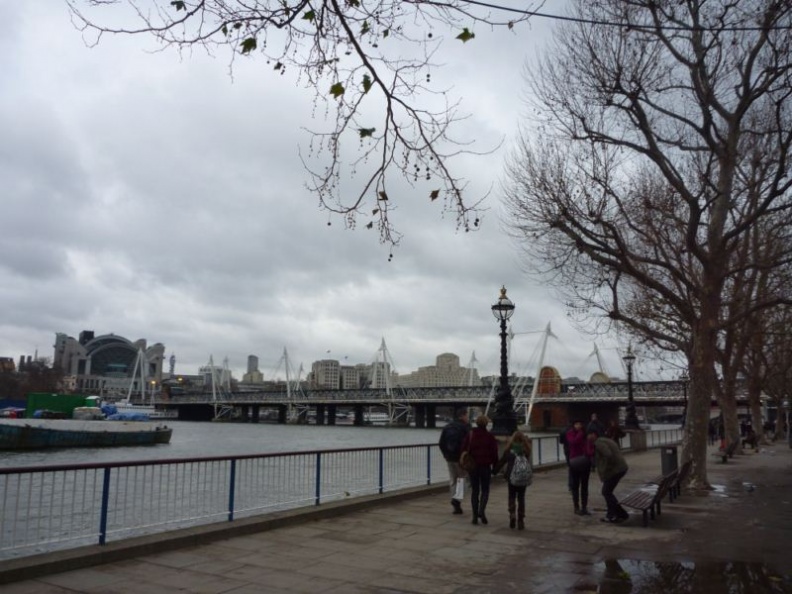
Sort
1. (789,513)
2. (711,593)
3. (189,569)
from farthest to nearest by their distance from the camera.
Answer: (789,513) < (189,569) < (711,593)

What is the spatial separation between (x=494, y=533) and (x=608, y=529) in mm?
2117

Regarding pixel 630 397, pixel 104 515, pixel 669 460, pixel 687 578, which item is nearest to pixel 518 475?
pixel 687 578

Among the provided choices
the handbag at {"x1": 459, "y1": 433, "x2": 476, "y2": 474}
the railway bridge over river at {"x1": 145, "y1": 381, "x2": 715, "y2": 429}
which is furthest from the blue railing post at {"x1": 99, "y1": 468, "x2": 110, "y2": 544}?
the railway bridge over river at {"x1": 145, "y1": 381, "x2": 715, "y2": 429}

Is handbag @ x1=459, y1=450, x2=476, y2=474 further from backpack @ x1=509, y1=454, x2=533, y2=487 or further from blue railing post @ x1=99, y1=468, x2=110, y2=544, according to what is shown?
blue railing post @ x1=99, y1=468, x2=110, y2=544

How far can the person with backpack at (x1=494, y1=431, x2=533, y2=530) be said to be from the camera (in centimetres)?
1091

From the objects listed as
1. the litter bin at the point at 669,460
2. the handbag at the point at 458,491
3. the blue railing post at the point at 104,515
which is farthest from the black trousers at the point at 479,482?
the litter bin at the point at 669,460

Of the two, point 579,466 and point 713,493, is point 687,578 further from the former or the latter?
point 713,493

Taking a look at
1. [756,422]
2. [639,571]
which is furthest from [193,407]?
[639,571]

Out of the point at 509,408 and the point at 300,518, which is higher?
the point at 509,408

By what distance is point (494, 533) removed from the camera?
10547 millimetres

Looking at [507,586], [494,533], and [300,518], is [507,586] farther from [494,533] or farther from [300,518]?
[300,518]

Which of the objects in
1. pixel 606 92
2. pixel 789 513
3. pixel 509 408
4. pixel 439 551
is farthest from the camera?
pixel 509 408

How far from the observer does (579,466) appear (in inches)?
491

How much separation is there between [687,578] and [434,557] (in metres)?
3.07
